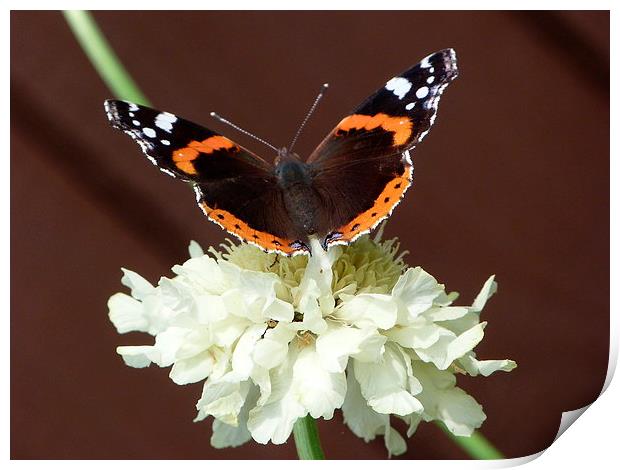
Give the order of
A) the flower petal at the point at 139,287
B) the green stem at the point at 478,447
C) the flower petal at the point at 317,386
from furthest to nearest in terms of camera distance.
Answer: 1. the green stem at the point at 478,447
2. the flower petal at the point at 139,287
3. the flower petal at the point at 317,386

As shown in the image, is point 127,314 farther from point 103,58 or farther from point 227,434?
point 103,58

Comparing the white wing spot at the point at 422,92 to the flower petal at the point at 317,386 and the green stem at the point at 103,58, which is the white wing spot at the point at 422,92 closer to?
the flower petal at the point at 317,386

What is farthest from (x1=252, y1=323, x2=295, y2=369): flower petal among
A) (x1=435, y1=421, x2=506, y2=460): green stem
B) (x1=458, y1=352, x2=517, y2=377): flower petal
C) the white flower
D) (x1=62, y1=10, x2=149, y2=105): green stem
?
(x1=62, y1=10, x2=149, y2=105): green stem

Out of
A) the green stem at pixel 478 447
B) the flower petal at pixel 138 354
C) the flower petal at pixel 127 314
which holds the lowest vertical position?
the green stem at pixel 478 447

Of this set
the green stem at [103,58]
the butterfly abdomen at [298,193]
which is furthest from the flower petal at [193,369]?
the green stem at [103,58]

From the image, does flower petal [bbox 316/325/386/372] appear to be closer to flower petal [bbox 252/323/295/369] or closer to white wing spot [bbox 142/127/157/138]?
flower petal [bbox 252/323/295/369]

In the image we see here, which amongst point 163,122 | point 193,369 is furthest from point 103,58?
point 193,369
